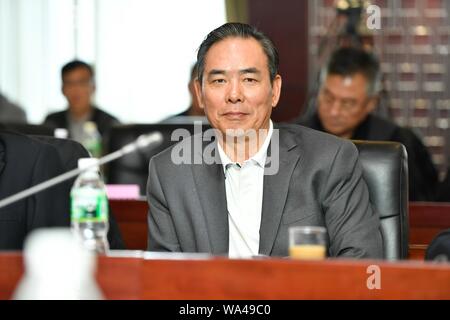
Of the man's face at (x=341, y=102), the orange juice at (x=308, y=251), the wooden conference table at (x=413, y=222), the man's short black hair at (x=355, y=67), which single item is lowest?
the wooden conference table at (x=413, y=222)

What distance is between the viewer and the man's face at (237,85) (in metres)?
2.37

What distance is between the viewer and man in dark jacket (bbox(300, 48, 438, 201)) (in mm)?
3820

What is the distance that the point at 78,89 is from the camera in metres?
5.67

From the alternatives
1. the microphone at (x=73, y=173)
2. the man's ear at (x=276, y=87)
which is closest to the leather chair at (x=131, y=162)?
the man's ear at (x=276, y=87)

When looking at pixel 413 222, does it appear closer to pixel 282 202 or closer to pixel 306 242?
pixel 282 202

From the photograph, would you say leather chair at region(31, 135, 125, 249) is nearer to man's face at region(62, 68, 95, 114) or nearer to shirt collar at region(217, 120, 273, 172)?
shirt collar at region(217, 120, 273, 172)

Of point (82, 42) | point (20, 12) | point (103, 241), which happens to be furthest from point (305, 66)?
point (103, 241)

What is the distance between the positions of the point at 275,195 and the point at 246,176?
11 cm

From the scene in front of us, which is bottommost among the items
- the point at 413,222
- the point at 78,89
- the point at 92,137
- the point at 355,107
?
the point at 413,222

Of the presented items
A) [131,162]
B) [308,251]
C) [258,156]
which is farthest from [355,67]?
[308,251]

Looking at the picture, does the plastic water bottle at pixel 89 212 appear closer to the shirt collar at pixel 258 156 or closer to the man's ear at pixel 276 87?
the shirt collar at pixel 258 156

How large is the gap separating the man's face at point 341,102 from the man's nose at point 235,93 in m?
1.49

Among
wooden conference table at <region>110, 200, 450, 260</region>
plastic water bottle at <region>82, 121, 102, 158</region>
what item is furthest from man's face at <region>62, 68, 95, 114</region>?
wooden conference table at <region>110, 200, 450, 260</region>

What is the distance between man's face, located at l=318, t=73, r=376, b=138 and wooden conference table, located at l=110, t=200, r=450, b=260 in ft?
2.93
